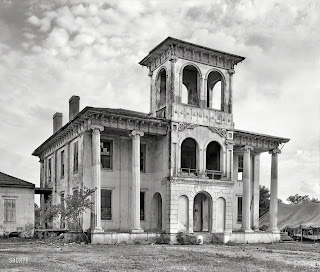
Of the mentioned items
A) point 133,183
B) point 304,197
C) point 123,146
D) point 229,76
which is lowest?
point 304,197

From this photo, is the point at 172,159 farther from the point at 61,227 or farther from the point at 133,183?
the point at 61,227

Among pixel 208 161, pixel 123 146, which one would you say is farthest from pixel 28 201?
pixel 208 161

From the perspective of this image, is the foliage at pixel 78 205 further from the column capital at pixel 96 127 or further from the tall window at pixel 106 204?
the column capital at pixel 96 127

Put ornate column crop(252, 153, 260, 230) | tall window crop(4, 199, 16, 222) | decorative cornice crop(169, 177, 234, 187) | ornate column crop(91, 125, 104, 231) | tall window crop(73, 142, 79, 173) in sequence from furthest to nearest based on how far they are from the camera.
A: ornate column crop(252, 153, 260, 230)
tall window crop(4, 199, 16, 222)
tall window crop(73, 142, 79, 173)
decorative cornice crop(169, 177, 234, 187)
ornate column crop(91, 125, 104, 231)

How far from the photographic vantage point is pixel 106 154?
2950 cm

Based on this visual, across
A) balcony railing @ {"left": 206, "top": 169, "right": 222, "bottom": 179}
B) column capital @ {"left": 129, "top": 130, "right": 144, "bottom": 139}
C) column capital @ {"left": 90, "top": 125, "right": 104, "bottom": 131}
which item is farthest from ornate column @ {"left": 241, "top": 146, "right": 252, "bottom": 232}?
column capital @ {"left": 90, "top": 125, "right": 104, "bottom": 131}

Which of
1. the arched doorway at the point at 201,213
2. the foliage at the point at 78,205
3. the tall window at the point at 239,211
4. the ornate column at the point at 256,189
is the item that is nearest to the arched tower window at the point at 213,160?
the arched doorway at the point at 201,213

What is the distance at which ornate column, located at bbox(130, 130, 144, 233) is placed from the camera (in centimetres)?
2753

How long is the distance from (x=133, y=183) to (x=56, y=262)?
12.5 metres

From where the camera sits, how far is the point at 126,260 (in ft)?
55.1

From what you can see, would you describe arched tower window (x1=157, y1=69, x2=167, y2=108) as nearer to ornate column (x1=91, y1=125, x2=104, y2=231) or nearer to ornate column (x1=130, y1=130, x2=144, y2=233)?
ornate column (x1=130, y1=130, x2=144, y2=233)

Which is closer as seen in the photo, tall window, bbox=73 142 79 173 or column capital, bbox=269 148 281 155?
tall window, bbox=73 142 79 173

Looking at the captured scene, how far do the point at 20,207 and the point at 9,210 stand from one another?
0.81 meters

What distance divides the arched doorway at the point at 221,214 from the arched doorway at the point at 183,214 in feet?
8.38
